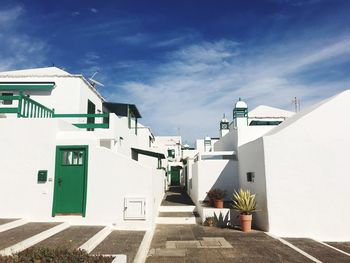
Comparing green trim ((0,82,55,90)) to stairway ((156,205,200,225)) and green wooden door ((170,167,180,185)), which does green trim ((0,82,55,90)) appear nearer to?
stairway ((156,205,200,225))

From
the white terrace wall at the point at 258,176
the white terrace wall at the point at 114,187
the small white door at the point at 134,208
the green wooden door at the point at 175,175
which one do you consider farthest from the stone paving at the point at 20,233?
the green wooden door at the point at 175,175

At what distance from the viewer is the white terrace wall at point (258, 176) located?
9938 millimetres

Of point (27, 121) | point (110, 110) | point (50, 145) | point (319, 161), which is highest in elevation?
point (110, 110)

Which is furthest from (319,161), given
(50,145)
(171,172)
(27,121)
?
(171,172)

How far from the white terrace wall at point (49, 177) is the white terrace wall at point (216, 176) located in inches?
204

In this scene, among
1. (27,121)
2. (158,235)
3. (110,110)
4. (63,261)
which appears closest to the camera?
(63,261)

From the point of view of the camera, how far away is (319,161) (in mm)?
9766

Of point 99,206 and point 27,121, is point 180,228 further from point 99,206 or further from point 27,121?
point 27,121

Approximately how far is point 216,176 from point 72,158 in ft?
24.5

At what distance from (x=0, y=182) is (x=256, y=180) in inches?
370

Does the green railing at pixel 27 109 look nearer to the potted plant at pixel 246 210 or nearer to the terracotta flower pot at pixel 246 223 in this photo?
the potted plant at pixel 246 210

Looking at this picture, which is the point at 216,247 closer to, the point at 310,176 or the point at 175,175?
the point at 310,176

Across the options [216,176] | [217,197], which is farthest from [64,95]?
[217,197]

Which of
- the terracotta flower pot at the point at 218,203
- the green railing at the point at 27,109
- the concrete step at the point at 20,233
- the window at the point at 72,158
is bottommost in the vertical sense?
the concrete step at the point at 20,233
